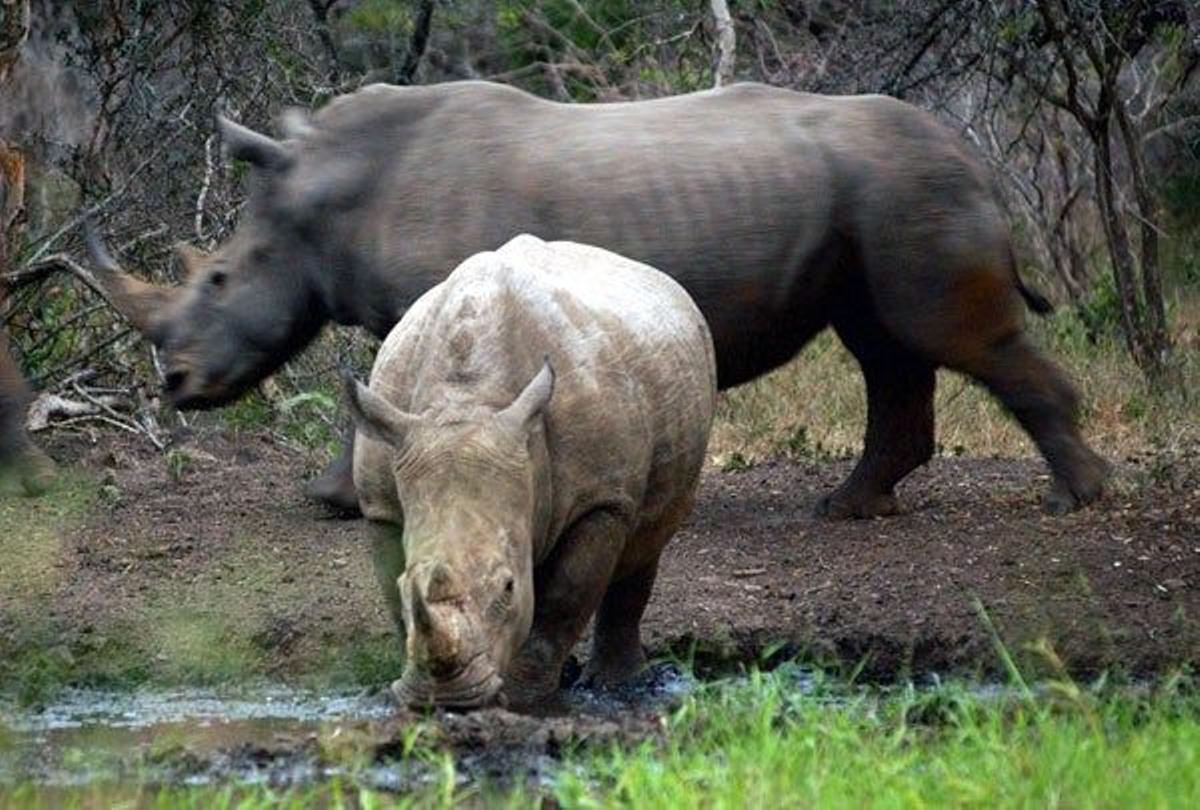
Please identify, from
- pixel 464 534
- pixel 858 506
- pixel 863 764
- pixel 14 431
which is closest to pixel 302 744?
pixel 464 534

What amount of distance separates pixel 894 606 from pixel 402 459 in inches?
106

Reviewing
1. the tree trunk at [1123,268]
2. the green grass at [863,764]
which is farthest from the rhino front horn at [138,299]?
the tree trunk at [1123,268]

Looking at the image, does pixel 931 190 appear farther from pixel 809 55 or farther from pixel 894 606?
pixel 809 55

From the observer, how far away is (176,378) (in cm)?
1029

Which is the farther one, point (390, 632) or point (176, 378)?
point (176, 378)

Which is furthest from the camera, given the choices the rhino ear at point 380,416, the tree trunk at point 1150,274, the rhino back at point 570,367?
Result: the tree trunk at point 1150,274

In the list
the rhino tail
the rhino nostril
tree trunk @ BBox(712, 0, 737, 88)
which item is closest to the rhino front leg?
the rhino tail

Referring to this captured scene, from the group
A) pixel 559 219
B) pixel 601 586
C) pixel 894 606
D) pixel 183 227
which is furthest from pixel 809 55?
pixel 601 586

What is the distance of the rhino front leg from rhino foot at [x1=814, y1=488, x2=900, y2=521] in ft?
11.3

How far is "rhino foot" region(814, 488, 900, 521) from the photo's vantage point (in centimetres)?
1045

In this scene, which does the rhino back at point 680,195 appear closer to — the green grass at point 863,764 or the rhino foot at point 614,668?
the rhino foot at point 614,668

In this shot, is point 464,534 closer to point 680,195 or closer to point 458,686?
point 458,686

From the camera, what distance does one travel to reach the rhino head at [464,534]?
20.1ft

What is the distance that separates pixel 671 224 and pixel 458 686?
3975 millimetres
